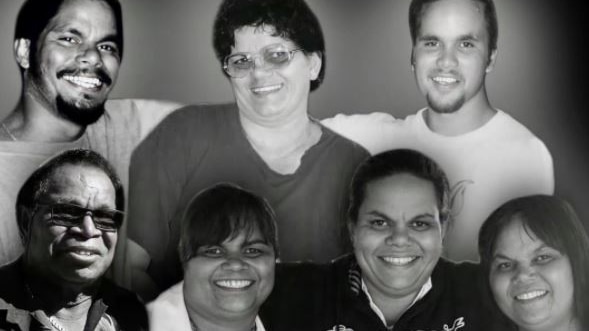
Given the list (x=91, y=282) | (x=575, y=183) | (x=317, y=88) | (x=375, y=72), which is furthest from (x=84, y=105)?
(x=575, y=183)

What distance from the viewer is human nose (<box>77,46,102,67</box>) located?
11.7ft

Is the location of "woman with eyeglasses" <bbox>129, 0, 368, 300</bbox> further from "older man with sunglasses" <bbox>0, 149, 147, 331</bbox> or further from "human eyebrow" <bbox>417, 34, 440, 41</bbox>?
"human eyebrow" <bbox>417, 34, 440, 41</bbox>

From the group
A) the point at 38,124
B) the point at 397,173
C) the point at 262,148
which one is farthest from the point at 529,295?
the point at 38,124

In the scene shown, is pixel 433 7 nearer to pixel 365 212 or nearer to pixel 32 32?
pixel 365 212

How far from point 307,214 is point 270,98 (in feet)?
1.78

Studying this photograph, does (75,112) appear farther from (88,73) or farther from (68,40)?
(68,40)

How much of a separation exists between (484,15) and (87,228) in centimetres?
203

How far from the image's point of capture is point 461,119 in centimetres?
368

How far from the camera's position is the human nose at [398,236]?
11.4 feet

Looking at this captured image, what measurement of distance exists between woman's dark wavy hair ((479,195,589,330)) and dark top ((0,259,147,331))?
61.0 inches

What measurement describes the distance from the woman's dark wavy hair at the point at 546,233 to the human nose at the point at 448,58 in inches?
26.6

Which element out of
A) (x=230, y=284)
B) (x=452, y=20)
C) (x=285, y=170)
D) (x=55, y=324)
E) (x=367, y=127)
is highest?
(x=452, y=20)

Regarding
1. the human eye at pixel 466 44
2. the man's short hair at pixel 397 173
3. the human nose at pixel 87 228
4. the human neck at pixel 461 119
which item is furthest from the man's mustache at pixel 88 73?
the human eye at pixel 466 44

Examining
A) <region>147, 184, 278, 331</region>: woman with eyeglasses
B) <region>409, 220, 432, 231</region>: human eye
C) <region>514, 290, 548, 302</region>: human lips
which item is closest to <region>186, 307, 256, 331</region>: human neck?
<region>147, 184, 278, 331</region>: woman with eyeglasses
